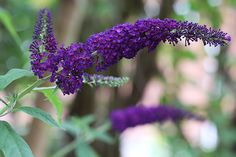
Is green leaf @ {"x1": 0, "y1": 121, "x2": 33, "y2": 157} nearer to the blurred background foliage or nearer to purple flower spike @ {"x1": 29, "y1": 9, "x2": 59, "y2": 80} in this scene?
purple flower spike @ {"x1": 29, "y1": 9, "x2": 59, "y2": 80}

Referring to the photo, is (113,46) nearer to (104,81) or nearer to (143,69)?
(104,81)

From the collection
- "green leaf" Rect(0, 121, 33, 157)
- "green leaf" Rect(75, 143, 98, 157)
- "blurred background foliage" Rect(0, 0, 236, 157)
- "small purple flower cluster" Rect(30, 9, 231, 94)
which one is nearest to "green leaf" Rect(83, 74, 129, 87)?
"small purple flower cluster" Rect(30, 9, 231, 94)

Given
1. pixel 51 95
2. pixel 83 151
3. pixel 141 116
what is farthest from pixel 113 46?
pixel 83 151

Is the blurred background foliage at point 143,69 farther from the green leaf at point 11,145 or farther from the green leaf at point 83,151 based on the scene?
the green leaf at point 11,145

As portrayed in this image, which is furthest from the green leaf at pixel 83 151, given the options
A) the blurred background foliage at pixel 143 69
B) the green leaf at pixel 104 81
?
the green leaf at pixel 104 81

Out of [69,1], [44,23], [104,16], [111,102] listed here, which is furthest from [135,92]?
[44,23]

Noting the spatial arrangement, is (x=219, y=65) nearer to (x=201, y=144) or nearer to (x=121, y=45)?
(x=201, y=144)

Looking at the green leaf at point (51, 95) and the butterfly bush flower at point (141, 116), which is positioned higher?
the butterfly bush flower at point (141, 116)

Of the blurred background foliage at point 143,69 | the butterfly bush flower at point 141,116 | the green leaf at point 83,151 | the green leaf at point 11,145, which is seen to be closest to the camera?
the green leaf at point 11,145
